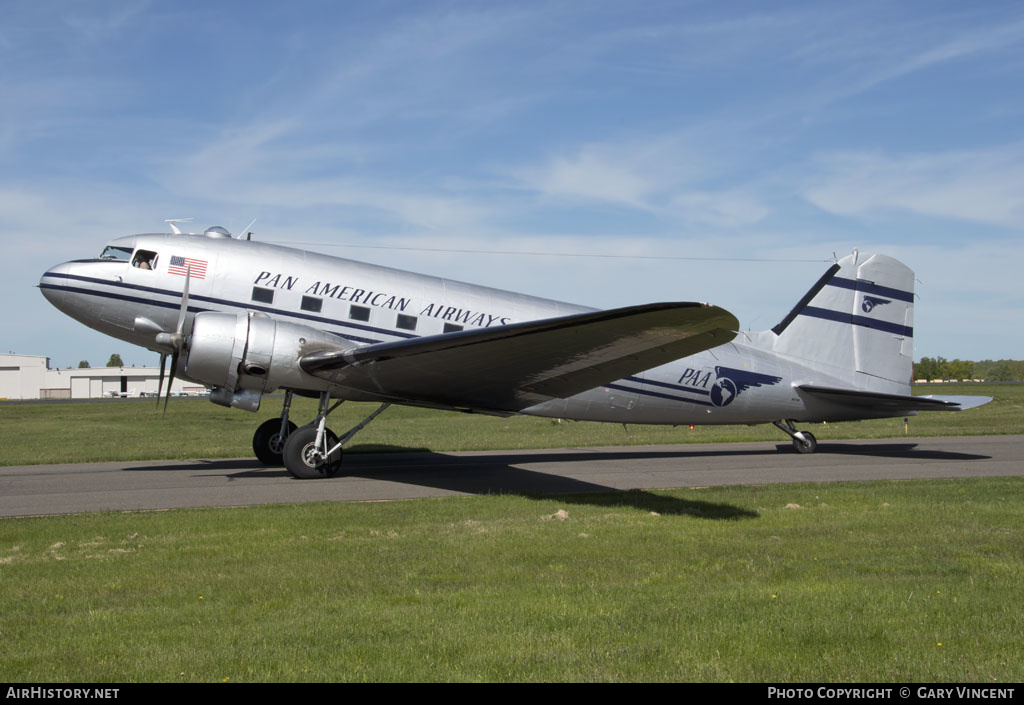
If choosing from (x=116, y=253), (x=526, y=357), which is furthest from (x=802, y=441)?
(x=116, y=253)

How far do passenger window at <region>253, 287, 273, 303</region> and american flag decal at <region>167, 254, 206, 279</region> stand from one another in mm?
944

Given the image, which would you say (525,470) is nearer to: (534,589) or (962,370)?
(534,589)

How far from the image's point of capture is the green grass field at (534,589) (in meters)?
5.09

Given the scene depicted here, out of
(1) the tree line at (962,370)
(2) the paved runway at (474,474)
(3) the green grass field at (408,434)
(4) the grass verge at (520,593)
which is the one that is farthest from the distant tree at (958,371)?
(4) the grass verge at (520,593)

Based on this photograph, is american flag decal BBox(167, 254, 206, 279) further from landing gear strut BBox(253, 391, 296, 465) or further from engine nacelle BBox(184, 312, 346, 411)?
landing gear strut BBox(253, 391, 296, 465)

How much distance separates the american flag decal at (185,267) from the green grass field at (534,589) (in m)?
4.97

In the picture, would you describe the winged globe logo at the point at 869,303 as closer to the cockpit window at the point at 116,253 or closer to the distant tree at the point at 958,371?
the cockpit window at the point at 116,253

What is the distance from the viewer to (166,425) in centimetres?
3162

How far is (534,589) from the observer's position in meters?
6.98

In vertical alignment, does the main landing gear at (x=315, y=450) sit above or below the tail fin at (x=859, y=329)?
below

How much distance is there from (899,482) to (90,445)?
817 inches

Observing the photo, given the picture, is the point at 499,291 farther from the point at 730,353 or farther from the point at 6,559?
the point at 6,559

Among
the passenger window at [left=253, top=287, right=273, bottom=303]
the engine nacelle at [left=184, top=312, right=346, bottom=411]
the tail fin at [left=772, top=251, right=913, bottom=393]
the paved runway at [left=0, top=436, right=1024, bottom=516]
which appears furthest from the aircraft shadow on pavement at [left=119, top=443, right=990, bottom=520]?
the passenger window at [left=253, top=287, right=273, bottom=303]

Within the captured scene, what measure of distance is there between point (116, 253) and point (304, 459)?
17.0ft
